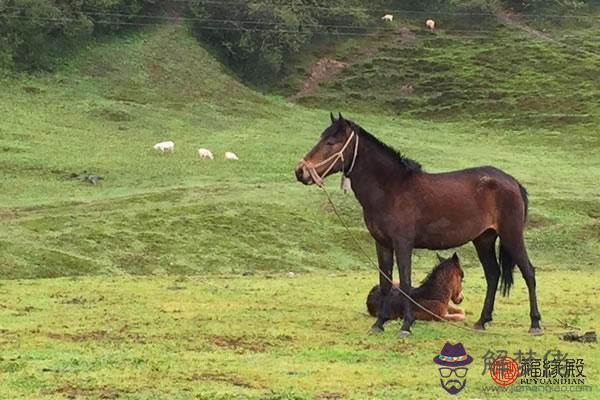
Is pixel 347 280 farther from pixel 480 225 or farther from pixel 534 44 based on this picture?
pixel 534 44

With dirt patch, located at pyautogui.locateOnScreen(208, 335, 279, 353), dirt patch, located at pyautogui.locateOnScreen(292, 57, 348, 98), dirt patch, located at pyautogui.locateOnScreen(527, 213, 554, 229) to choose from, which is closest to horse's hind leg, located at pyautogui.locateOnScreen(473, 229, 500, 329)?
dirt patch, located at pyautogui.locateOnScreen(208, 335, 279, 353)

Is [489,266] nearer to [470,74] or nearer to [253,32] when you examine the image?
[253,32]

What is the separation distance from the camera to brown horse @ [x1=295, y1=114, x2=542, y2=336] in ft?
44.4

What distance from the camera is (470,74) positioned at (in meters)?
72.2

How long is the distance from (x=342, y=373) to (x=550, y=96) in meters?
59.2

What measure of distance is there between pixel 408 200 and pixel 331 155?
1294 mm

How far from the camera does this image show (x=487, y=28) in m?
84.9

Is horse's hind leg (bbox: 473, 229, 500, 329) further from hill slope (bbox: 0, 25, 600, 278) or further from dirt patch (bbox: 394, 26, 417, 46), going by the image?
dirt patch (bbox: 394, 26, 417, 46)

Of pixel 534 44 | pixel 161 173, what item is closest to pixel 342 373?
pixel 161 173

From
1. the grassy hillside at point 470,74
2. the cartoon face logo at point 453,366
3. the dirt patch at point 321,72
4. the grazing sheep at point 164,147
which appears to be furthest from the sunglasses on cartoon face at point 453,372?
the dirt patch at point 321,72

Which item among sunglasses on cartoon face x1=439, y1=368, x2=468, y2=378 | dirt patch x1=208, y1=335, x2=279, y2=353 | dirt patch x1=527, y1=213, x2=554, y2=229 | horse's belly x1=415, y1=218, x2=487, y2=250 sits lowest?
dirt patch x1=527, y1=213, x2=554, y2=229

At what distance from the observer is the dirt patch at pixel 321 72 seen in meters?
68.6

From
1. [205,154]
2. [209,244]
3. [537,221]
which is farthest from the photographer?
[205,154]

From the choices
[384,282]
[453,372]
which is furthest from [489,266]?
[453,372]
